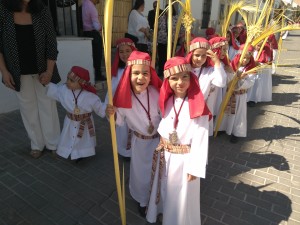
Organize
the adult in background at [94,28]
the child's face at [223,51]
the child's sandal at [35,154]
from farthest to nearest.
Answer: the adult in background at [94,28]
the child's face at [223,51]
the child's sandal at [35,154]

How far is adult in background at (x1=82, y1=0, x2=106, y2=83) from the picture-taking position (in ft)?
19.5

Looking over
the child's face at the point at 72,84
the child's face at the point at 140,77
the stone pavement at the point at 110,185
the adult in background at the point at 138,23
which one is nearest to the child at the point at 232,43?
the adult in background at the point at 138,23

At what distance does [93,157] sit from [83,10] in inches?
147

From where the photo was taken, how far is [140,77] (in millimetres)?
2307

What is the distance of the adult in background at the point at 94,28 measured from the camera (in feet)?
19.5

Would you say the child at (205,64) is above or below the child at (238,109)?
above

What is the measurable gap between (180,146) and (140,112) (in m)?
0.54

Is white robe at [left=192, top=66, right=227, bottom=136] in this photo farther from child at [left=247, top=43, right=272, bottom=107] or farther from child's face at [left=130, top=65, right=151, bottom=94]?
child at [left=247, top=43, right=272, bottom=107]

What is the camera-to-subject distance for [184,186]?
2.29 meters

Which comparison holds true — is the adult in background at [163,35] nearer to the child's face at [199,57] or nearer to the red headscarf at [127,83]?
the child's face at [199,57]

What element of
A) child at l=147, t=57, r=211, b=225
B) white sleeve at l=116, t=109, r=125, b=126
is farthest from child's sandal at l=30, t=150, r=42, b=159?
child at l=147, t=57, r=211, b=225

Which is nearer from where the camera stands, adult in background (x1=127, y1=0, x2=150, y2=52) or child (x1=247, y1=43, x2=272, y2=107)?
adult in background (x1=127, y1=0, x2=150, y2=52)

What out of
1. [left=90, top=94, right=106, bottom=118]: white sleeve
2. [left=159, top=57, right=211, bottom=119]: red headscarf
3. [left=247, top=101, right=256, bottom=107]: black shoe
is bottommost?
[left=247, top=101, right=256, bottom=107]: black shoe

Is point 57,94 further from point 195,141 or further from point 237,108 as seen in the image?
point 237,108
